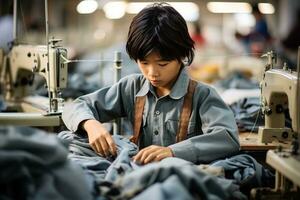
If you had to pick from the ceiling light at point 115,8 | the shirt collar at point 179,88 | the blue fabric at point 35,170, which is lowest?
the blue fabric at point 35,170

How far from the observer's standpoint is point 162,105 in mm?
2314

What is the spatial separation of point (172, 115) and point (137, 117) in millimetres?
157

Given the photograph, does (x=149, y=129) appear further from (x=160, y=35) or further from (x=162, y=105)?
(x=160, y=35)

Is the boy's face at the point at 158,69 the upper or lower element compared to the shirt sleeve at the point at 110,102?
upper

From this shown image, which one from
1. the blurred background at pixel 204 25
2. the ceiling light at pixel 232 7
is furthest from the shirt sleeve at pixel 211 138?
the ceiling light at pixel 232 7

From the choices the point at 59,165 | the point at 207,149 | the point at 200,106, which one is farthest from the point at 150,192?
the point at 200,106

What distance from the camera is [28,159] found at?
1.44m

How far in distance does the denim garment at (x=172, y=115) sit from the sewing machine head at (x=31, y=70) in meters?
0.40

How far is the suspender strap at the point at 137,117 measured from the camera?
2.34m

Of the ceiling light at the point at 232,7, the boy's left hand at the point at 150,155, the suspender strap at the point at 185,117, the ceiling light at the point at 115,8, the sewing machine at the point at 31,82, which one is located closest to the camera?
the boy's left hand at the point at 150,155

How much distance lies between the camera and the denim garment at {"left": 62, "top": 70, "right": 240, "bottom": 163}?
2107 millimetres

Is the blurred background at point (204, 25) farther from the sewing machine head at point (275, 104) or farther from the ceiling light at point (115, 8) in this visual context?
the sewing machine head at point (275, 104)

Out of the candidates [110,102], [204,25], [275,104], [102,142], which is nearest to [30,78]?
[110,102]

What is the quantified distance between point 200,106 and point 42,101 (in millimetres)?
1324
